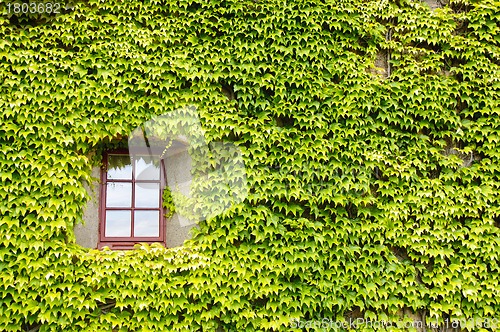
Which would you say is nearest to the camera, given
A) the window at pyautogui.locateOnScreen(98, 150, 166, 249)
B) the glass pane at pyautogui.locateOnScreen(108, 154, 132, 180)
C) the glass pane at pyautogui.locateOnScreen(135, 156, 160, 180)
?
the window at pyautogui.locateOnScreen(98, 150, 166, 249)

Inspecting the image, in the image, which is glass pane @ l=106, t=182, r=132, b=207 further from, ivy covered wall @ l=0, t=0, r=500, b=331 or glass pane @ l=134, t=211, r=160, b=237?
ivy covered wall @ l=0, t=0, r=500, b=331

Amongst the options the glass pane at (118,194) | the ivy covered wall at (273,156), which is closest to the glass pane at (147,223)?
the glass pane at (118,194)

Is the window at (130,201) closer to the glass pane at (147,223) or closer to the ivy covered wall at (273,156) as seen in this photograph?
the glass pane at (147,223)

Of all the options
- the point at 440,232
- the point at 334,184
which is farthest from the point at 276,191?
the point at 440,232

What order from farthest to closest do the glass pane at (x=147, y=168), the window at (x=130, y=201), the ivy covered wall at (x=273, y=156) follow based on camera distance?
1. the glass pane at (x=147, y=168)
2. the window at (x=130, y=201)
3. the ivy covered wall at (x=273, y=156)

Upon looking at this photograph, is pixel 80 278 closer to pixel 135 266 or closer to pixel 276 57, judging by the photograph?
pixel 135 266

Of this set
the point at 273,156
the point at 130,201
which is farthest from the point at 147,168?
the point at 273,156

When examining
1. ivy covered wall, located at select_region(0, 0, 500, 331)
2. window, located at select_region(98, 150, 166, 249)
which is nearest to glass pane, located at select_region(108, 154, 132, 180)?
window, located at select_region(98, 150, 166, 249)

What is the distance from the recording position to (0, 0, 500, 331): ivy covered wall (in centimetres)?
452

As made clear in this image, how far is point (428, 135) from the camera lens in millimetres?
5367

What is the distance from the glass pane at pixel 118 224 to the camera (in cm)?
493

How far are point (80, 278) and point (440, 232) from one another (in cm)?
412

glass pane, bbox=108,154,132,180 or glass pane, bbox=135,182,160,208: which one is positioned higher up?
glass pane, bbox=108,154,132,180

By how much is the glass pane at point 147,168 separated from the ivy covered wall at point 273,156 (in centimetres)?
46
